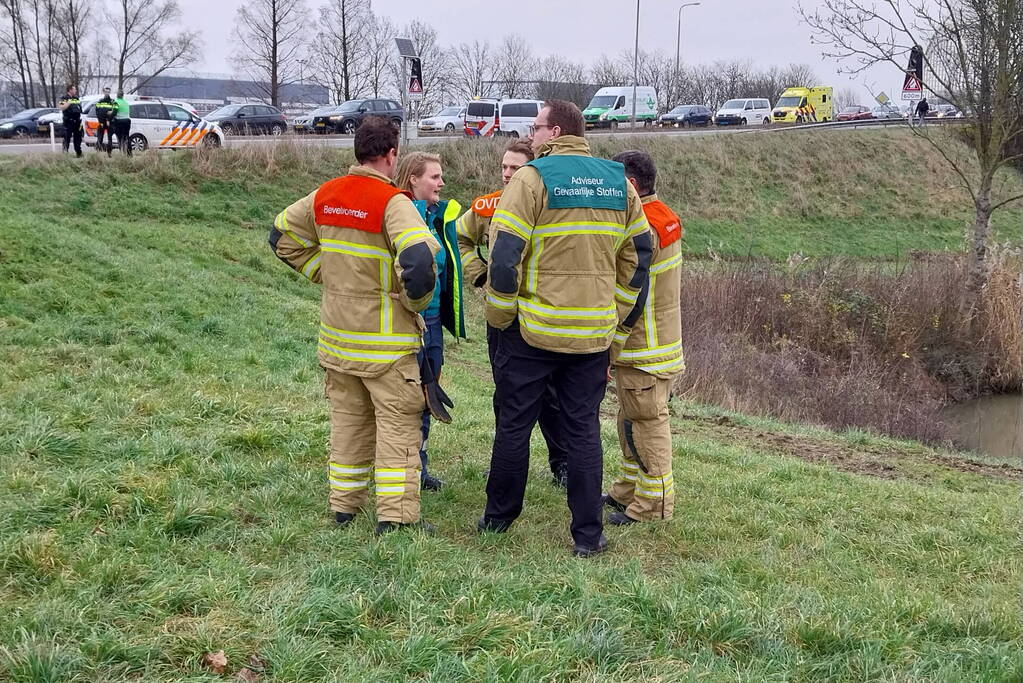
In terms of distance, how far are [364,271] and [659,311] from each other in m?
1.54

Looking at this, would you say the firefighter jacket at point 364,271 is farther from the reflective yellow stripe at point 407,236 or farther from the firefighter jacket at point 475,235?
the firefighter jacket at point 475,235

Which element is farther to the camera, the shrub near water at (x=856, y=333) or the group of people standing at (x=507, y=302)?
the shrub near water at (x=856, y=333)

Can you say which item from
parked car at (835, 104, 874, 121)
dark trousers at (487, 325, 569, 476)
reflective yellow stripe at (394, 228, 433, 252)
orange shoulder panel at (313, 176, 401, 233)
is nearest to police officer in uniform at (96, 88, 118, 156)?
dark trousers at (487, 325, 569, 476)

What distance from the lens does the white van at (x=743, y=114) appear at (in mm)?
43844

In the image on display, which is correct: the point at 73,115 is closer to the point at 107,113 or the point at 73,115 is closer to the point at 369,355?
the point at 107,113

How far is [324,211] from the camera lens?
429 cm

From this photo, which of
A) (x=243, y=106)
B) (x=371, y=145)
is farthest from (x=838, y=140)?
(x=371, y=145)

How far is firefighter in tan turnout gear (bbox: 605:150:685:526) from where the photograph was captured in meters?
4.69

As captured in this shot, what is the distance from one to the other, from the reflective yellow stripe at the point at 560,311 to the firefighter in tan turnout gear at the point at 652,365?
60 cm

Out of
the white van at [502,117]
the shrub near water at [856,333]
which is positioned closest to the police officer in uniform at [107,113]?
the shrub near water at [856,333]

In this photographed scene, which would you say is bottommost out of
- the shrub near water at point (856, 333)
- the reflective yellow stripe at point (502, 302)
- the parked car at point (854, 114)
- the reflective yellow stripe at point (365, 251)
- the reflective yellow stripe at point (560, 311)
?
the shrub near water at point (856, 333)

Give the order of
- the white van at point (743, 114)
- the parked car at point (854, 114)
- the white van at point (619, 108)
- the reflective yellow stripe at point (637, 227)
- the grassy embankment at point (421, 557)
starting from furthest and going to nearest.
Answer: the parked car at point (854, 114)
the white van at point (743, 114)
the white van at point (619, 108)
the reflective yellow stripe at point (637, 227)
the grassy embankment at point (421, 557)

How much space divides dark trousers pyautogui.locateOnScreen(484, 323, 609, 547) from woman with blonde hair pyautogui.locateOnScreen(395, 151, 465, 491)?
1.64ft

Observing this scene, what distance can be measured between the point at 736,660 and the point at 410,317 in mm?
2075
